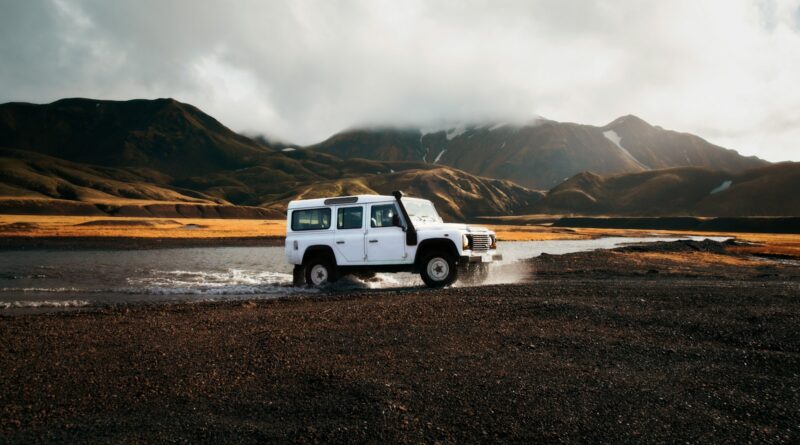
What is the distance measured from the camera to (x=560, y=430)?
5.02 meters

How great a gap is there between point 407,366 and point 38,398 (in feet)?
16.9

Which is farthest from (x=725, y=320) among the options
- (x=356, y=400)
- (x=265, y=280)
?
(x=265, y=280)

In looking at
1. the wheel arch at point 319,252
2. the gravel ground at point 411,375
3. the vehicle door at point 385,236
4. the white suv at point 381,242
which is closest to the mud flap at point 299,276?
the white suv at point 381,242

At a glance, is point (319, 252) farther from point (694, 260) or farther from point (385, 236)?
point (694, 260)

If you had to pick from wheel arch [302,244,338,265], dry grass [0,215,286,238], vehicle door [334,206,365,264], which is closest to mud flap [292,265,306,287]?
wheel arch [302,244,338,265]

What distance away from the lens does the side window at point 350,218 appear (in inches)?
705

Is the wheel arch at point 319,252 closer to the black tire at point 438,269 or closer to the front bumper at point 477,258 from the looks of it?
the black tire at point 438,269

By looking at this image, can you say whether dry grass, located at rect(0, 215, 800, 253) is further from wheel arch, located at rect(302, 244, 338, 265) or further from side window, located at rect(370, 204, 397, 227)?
wheel arch, located at rect(302, 244, 338, 265)

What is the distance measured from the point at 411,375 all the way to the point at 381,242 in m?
10.7

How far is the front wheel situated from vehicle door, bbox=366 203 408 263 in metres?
1.82

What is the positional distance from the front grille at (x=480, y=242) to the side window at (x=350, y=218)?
177 inches

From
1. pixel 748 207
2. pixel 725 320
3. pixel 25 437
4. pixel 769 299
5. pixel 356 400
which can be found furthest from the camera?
pixel 748 207

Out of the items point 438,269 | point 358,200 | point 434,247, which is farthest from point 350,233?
point 438,269

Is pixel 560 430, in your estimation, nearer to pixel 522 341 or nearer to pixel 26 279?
pixel 522 341
